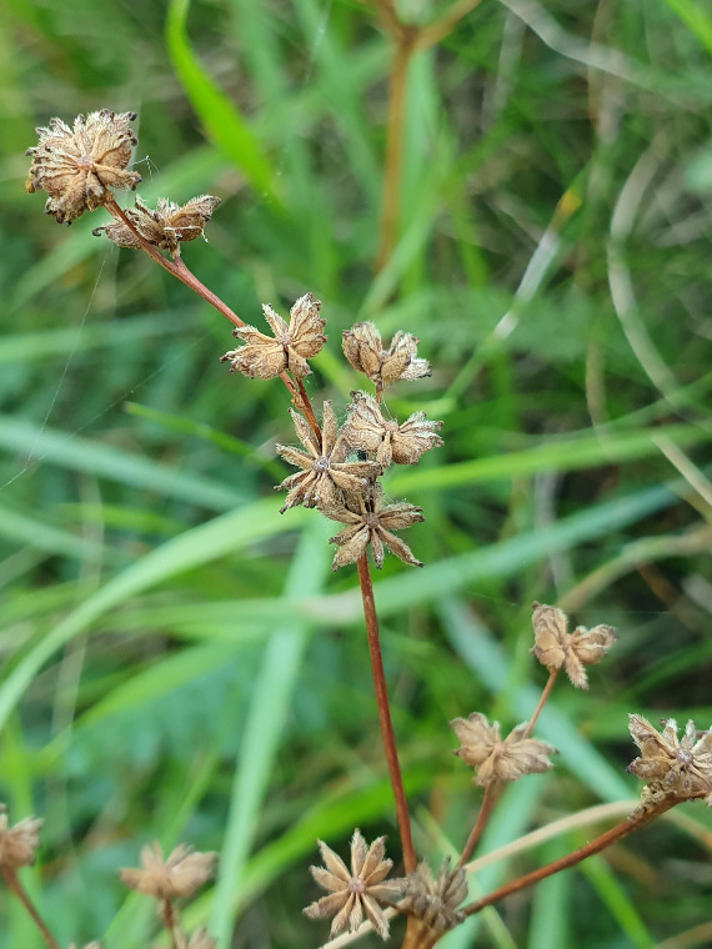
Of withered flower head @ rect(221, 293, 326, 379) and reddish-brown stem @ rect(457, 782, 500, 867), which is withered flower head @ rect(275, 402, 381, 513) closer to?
withered flower head @ rect(221, 293, 326, 379)

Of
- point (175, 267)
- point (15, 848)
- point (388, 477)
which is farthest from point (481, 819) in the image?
point (388, 477)

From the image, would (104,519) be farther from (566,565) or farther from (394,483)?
(566,565)

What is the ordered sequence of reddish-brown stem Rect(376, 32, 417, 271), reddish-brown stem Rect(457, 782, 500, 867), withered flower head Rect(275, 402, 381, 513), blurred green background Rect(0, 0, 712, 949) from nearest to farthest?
withered flower head Rect(275, 402, 381, 513) < reddish-brown stem Rect(457, 782, 500, 867) < blurred green background Rect(0, 0, 712, 949) < reddish-brown stem Rect(376, 32, 417, 271)

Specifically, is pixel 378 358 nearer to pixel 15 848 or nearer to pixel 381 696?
pixel 381 696

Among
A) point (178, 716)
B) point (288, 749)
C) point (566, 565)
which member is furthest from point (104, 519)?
point (566, 565)

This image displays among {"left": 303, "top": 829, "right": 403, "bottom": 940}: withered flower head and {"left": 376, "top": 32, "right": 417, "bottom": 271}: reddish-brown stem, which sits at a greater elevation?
{"left": 376, "top": 32, "right": 417, "bottom": 271}: reddish-brown stem

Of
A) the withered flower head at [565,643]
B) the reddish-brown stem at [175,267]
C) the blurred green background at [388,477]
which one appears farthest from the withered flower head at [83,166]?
the blurred green background at [388,477]

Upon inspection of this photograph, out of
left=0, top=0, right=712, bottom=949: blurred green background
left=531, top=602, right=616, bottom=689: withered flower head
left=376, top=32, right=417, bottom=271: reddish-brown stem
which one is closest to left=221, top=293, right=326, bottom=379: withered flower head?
left=531, top=602, right=616, bottom=689: withered flower head

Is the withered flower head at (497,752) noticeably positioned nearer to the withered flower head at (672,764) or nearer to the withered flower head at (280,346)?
the withered flower head at (672,764)
